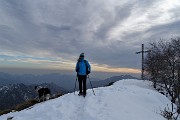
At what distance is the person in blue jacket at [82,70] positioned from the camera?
1806cm

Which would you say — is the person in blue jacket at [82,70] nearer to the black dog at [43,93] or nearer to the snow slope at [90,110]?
the snow slope at [90,110]

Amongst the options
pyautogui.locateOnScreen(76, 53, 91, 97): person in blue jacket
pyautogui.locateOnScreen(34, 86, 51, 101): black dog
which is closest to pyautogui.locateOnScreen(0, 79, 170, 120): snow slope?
pyautogui.locateOnScreen(76, 53, 91, 97): person in blue jacket

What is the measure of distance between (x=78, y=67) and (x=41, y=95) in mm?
4498

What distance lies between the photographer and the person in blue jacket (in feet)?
59.3

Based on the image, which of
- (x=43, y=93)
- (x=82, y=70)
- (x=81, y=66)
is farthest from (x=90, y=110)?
(x=43, y=93)

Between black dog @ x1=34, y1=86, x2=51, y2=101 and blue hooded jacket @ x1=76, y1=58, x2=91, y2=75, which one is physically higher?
blue hooded jacket @ x1=76, y1=58, x2=91, y2=75

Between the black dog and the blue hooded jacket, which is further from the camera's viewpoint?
the black dog

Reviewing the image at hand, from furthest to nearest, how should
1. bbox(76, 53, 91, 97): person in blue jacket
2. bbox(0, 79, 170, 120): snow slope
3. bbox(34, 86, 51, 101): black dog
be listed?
bbox(34, 86, 51, 101): black dog
bbox(76, 53, 91, 97): person in blue jacket
bbox(0, 79, 170, 120): snow slope

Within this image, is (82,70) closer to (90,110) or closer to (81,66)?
(81,66)

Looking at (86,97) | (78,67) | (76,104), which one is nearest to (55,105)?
(76,104)

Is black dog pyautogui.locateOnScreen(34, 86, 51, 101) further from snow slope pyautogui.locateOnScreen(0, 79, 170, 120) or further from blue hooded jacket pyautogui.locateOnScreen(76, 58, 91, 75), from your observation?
blue hooded jacket pyautogui.locateOnScreen(76, 58, 91, 75)

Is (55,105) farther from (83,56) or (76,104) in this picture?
(83,56)

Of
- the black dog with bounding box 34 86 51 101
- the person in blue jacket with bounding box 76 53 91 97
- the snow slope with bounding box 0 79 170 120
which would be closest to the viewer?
the snow slope with bounding box 0 79 170 120

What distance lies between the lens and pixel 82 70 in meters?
18.1
